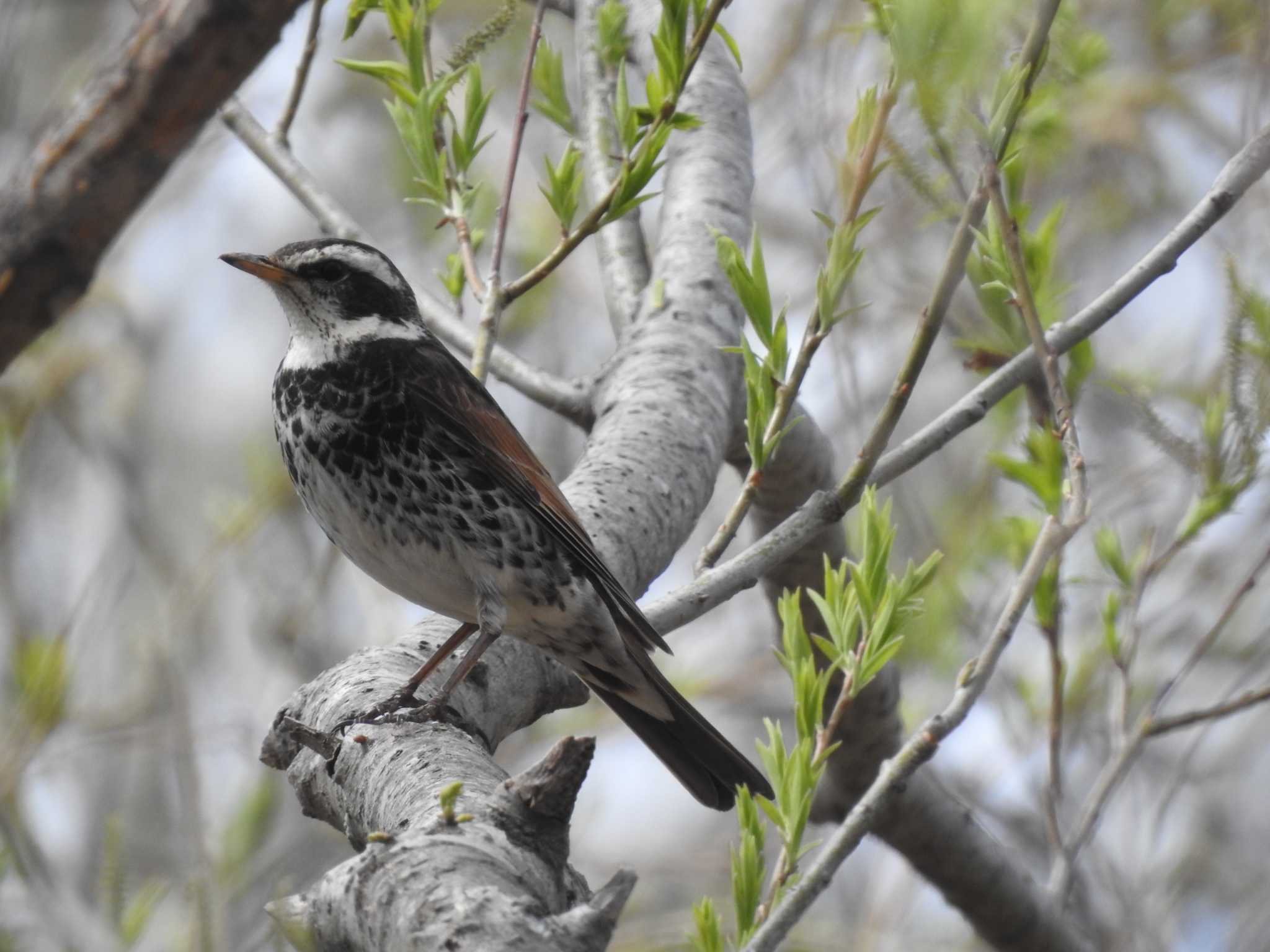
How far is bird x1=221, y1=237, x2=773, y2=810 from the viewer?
3605 mm

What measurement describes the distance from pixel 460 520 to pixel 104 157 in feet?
5.50

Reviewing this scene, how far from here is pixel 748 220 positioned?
4312 millimetres

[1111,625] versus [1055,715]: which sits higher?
[1111,625]

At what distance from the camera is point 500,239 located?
333cm

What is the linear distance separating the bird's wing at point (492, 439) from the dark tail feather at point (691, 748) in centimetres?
21

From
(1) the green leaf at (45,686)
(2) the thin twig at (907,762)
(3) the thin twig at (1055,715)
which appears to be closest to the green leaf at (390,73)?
(2) the thin twig at (907,762)

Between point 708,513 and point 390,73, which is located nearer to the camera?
point 390,73

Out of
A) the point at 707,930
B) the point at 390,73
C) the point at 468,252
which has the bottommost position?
the point at 707,930

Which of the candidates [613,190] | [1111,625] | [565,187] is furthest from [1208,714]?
[565,187]

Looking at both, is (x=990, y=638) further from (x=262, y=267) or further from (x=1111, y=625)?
(x=262, y=267)

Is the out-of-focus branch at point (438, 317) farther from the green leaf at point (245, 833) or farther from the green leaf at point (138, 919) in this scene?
the green leaf at point (245, 833)

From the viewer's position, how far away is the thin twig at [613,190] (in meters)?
2.82

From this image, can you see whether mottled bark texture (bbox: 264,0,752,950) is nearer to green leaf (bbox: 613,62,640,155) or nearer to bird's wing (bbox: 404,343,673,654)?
bird's wing (bbox: 404,343,673,654)

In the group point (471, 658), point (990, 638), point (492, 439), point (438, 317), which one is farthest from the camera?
point (438, 317)
